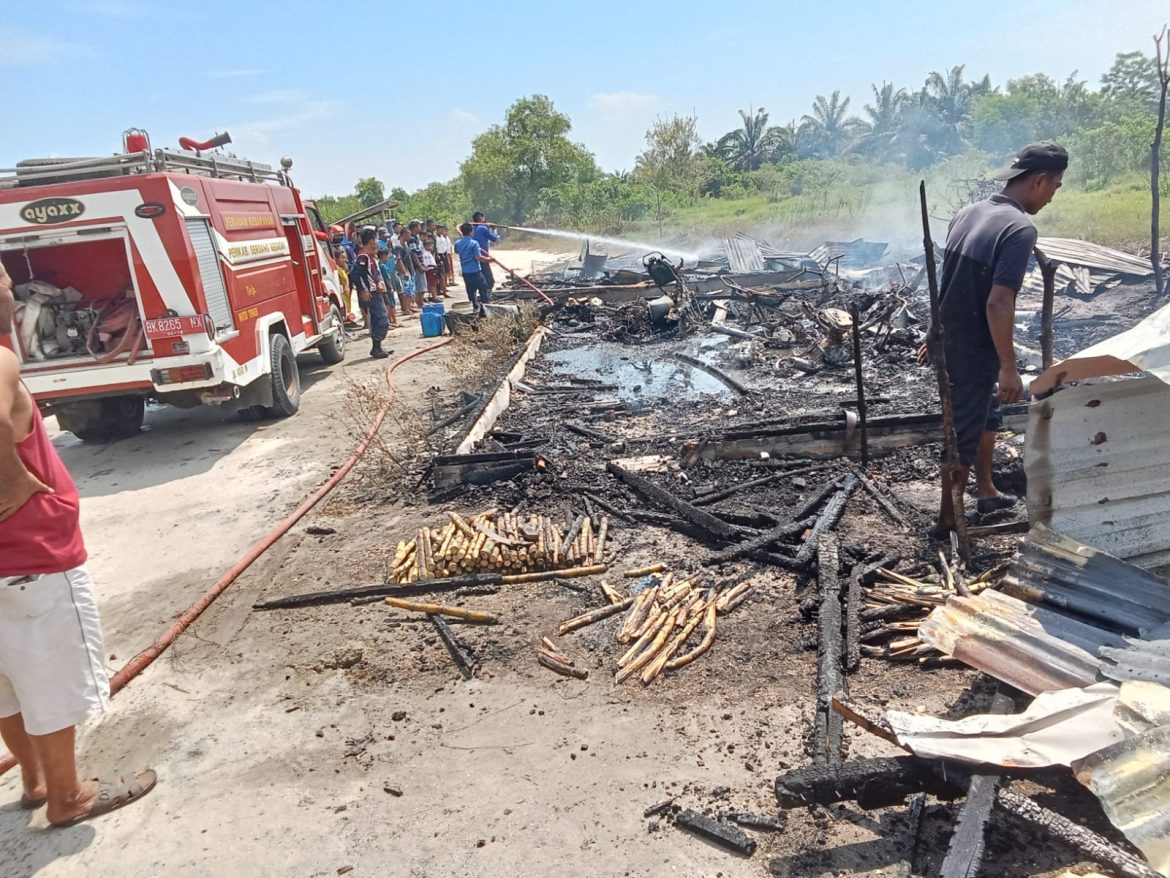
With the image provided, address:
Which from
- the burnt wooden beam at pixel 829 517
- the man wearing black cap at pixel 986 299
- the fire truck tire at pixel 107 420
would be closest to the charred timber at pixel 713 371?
the burnt wooden beam at pixel 829 517

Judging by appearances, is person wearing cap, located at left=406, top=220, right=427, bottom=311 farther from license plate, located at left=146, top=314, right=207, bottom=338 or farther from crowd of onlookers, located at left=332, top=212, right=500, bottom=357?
license plate, located at left=146, top=314, right=207, bottom=338

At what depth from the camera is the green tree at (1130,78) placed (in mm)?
32312

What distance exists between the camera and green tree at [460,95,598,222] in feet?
157

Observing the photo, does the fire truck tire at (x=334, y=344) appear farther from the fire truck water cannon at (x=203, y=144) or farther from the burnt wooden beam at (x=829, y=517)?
the burnt wooden beam at (x=829, y=517)

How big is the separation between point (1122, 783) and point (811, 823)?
1041 mm

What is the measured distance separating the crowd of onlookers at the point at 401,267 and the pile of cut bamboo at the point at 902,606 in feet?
36.0

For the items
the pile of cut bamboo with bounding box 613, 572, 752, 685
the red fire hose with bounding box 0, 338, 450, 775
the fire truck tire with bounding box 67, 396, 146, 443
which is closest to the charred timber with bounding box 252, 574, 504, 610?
the red fire hose with bounding box 0, 338, 450, 775

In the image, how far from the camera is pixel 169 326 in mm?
7410

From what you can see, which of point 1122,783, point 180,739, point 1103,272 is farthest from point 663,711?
point 1103,272

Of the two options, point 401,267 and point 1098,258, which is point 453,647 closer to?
point 1098,258

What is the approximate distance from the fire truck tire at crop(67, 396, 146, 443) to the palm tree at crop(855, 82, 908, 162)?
1557 inches

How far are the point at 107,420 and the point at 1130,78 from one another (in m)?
45.6

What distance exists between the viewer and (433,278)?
20141mm

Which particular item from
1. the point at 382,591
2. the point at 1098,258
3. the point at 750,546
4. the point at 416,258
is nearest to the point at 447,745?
the point at 382,591
